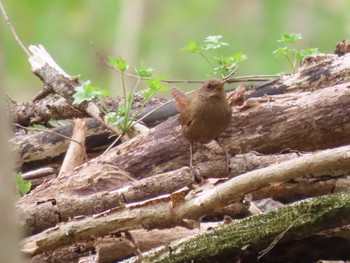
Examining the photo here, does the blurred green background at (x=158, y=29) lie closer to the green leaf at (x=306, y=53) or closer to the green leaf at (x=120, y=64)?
the green leaf at (x=306, y=53)

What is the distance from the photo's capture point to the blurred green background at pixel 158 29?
12425mm

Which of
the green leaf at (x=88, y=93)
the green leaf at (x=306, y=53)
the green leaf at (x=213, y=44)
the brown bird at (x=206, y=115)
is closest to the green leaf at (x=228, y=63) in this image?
the green leaf at (x=213, y=44)

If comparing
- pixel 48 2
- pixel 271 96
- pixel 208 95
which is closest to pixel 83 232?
pixel 208 95

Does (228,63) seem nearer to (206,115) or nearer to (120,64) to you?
(120,64)

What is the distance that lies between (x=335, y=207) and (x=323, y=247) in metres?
0.20

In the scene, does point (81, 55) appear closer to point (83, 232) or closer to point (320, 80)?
point (320, 80)

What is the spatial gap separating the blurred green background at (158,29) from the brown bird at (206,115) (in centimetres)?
793

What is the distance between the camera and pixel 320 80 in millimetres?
3939

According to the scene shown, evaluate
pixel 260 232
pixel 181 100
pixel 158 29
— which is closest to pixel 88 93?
pixel 181 100

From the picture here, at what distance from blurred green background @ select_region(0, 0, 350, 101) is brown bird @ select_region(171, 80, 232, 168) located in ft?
26.0

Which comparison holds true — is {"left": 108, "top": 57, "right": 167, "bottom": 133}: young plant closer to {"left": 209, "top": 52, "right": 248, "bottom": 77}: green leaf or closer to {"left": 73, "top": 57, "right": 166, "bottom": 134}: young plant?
{"left": 73, "top": 57, "right": 166, "bottom": 134}: young plant

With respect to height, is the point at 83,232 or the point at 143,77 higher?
the point at 143,77

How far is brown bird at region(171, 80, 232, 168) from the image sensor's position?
11.5 feet

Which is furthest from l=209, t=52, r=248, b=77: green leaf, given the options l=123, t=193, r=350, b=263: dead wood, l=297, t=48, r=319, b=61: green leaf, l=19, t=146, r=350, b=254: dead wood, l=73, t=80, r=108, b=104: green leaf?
l=123, t=193, r=350, b=263: dead wood
